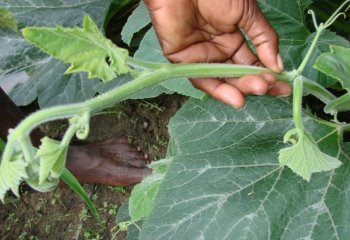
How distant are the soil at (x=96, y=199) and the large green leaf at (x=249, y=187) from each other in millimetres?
1133

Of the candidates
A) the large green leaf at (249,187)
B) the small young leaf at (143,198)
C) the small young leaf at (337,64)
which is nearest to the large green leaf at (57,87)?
the small young leaf at (143,198)

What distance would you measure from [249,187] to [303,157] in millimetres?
386

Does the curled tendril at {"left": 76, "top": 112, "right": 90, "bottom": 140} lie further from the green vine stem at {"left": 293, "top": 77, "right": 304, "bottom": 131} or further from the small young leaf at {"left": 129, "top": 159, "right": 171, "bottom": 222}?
the small young leaf at {"left": 129, "top": 159, "right": 171, "bottom": 222}

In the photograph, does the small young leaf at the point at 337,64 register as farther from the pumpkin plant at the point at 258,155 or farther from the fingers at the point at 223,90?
the fingers at the point at 223,90

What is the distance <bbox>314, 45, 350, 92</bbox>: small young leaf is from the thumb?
0.37 feet

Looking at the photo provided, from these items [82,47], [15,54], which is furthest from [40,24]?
[82,47]

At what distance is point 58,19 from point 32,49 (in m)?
0.20

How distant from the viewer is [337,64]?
148cm

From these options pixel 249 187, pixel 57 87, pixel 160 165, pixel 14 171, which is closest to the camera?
pixel 14 171

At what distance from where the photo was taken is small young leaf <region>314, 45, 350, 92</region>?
4.76 feet

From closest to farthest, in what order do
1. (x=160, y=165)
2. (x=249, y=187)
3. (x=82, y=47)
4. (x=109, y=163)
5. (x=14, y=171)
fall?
(x=14, y=171) < (x=82, y=47) < (x=249, y=187) < (x=160, y=165) < (x=109, y=163)

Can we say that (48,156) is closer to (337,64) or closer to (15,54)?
(337,64)

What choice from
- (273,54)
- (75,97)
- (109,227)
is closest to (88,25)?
(273,54)

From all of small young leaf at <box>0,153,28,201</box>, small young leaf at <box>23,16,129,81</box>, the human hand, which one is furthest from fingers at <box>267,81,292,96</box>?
small young leaf at <box>0,153,28,201</box>
